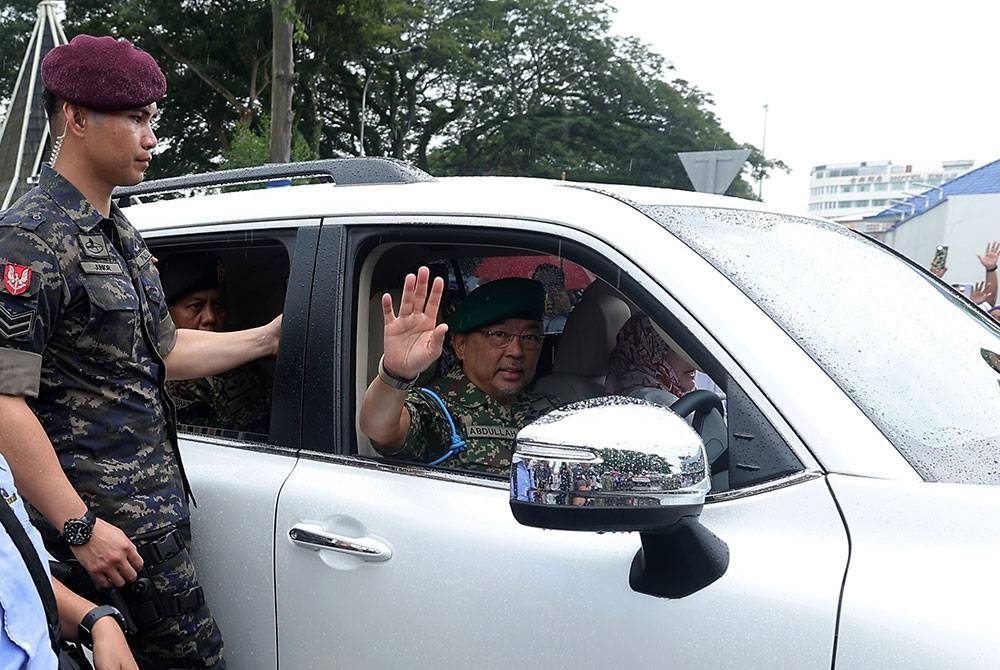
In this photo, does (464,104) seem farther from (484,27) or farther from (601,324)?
(601,324)

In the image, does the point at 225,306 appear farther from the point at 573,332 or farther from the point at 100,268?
the point at 573,332

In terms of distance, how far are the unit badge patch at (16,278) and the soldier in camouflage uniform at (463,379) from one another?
0.69 metres

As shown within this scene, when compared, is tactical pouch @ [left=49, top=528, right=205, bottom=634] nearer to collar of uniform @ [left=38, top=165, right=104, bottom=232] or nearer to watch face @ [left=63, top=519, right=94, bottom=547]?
watch face @ [left=63, top=519, right=94, bottom=547]

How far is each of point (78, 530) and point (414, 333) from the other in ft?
2.48

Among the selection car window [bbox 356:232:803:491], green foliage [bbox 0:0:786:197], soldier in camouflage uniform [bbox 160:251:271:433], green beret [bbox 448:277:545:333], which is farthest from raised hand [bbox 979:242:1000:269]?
green foliage [bbox 0:0:786:197]

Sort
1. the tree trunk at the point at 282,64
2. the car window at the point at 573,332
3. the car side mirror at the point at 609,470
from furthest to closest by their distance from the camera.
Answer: the tree trunk at the point at 282,64
the car window at the point at 573,332
the car side mirror at the point at 609,470

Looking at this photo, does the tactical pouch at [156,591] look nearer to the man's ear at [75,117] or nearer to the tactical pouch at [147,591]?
the tactical pouch at [147,591]

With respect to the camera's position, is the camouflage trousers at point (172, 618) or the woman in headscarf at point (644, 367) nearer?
the camouflage trousers at point (172, 618)

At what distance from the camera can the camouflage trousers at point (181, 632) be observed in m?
2.01

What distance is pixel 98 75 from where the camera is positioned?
2.00m

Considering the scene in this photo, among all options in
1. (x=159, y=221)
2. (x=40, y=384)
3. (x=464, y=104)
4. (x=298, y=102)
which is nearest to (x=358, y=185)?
(x=159, y=221)

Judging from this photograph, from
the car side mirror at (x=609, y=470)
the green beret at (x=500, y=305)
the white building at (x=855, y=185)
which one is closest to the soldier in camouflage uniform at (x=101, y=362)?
the green beret at (x=500, y=305)

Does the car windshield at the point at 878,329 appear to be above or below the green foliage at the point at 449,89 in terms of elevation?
below

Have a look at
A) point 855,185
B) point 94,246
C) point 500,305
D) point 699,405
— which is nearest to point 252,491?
point 94,246
